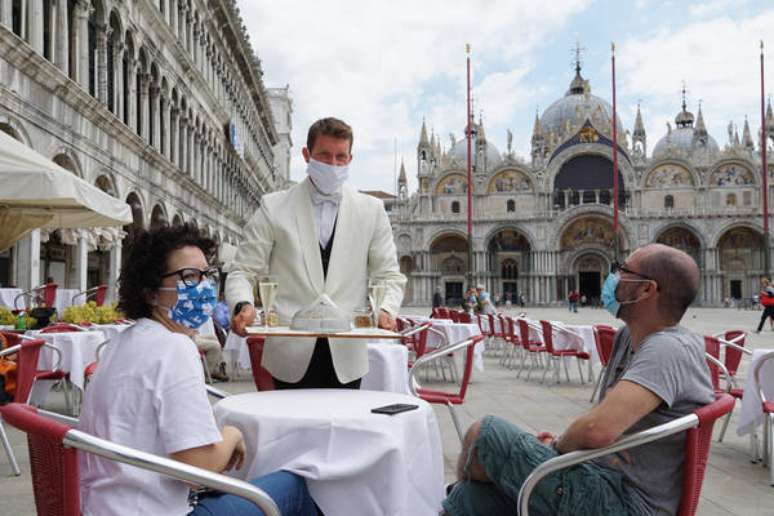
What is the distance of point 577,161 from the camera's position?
55688 mm

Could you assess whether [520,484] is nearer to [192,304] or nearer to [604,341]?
[192,304]

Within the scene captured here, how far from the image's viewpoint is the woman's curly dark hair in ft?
7.14

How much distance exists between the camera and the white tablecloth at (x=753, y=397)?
5.02 metres

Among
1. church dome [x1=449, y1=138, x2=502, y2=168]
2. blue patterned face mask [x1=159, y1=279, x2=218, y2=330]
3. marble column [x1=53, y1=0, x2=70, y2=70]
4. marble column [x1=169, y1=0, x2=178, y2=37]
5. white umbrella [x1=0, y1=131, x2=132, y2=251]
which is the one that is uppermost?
church dome [x1=449, y1=138, x2=502, y2=168]

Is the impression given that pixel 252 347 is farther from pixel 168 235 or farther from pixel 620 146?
pixel 620 146

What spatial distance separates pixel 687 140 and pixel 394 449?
72952 millimetres

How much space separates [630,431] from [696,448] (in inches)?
9.6

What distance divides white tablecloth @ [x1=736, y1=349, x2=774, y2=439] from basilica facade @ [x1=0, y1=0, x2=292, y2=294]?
4207 millimetres

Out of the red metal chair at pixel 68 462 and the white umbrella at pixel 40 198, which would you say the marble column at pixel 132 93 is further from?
the red metal chair at pixel 68 462

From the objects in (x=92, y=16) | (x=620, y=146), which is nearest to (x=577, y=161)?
(x=620, y=146)

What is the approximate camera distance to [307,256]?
343 centimetres

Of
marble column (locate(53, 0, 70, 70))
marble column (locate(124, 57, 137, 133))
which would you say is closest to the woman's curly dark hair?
marble column (locate(53, 0, 70, 70))

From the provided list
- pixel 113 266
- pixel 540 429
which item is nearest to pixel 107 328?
pixel 540 429

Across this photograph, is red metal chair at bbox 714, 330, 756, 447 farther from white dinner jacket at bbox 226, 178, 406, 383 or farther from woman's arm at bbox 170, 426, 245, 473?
woman's arm at bbox 170, 426, 245, 473
